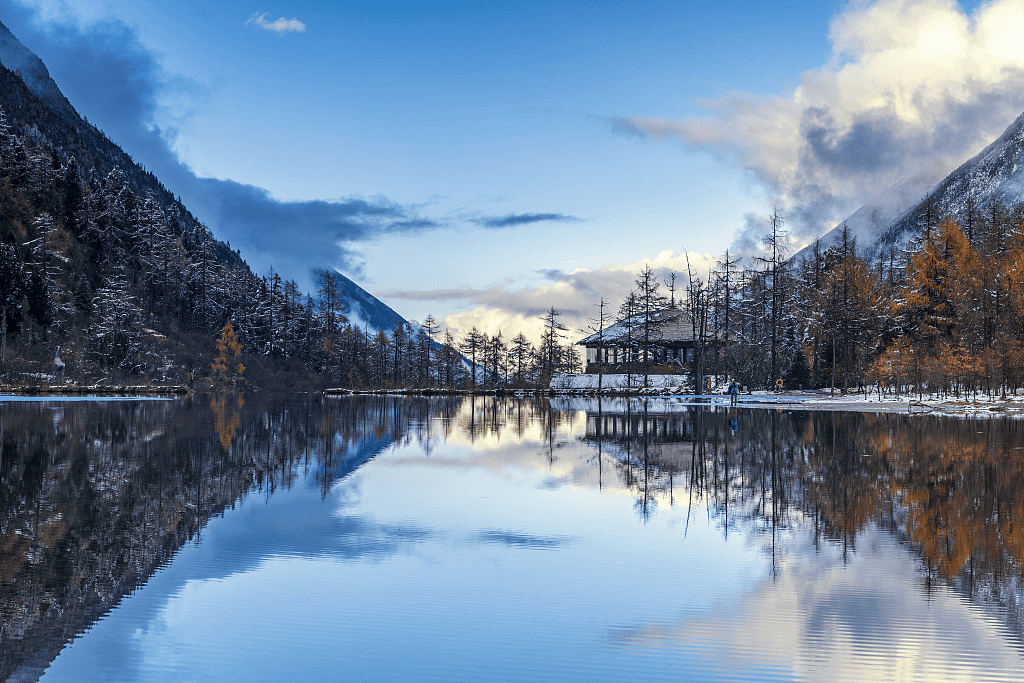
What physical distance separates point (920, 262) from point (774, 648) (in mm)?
61045

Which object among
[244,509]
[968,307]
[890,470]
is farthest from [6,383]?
[968,307]

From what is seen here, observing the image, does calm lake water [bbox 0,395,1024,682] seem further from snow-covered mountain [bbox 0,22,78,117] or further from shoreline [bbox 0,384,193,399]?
snow-covered mountain [bbox 0,22,78,117]

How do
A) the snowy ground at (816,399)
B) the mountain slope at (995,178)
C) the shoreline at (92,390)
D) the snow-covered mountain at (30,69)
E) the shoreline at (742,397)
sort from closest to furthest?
the snowy ground at (816,399) < the shoreline at (742,397) < the shoreline at (92,390) < the snow-covered mountain at (30,69) < the mountain slope at (995,178)

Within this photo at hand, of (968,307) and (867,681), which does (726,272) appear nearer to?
(968,307)

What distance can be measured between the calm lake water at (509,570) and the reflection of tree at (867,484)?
7cm

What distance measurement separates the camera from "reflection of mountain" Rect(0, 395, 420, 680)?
267 inches

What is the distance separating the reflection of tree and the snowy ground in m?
12.8

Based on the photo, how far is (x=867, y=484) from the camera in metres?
14.0

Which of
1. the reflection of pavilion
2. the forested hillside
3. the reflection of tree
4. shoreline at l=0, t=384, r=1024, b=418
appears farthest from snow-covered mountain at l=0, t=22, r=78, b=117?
the reflection of tree

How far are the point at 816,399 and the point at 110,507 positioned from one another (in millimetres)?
45506

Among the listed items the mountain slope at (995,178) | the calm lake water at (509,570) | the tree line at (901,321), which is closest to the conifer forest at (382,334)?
the tree line at (901,321)

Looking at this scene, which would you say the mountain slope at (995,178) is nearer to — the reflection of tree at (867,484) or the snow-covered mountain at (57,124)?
the snow-covered mountain at (57,124)

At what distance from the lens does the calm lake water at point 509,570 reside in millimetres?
5746

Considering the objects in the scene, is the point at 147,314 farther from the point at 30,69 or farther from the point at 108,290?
the point at 30,69
